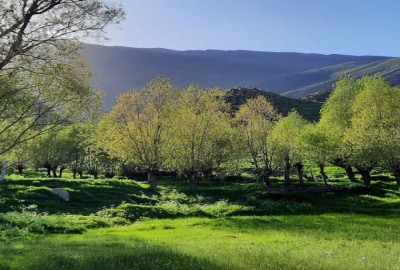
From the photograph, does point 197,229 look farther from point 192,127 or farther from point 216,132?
point 216,132

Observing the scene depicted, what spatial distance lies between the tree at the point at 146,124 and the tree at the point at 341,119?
29.6 metres

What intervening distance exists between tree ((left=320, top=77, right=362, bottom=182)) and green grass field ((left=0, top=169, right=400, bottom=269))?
875 cm

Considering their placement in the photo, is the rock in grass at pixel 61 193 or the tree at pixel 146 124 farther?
the tree at pixel 146 124

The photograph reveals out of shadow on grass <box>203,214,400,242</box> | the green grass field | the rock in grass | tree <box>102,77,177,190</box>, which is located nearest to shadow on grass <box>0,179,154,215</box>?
the green grass field

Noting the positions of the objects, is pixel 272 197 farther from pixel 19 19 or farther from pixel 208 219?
pixel 19 19

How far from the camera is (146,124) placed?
6619 cm

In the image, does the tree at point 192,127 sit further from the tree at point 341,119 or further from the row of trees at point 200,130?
the tree at point 341,119

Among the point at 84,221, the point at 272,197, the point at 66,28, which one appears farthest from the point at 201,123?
the point at 66,28

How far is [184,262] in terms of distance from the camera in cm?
1659

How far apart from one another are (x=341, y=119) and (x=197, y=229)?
5255 centimetres

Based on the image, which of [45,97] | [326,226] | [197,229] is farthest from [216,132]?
[45,97]

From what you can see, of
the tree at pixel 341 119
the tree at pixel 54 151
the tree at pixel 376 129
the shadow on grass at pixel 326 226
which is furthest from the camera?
the tree at pixel 54 151

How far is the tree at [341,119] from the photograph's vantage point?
229ft

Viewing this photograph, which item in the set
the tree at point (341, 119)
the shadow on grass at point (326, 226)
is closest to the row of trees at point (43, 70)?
the shadow on grass at point (326, 226)
